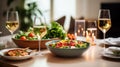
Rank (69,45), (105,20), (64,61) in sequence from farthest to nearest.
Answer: (105,20)
(69,45)
(64,61)

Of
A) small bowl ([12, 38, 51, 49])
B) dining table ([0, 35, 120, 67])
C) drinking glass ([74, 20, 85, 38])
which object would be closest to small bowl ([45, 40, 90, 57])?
dining table ([0, 35, 120, 67])

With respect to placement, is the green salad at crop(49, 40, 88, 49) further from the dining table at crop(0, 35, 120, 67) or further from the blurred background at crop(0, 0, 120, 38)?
the blurred background at crop(0, 0, 120, 38)

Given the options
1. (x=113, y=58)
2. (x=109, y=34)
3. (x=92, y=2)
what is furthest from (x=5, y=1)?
(x=113, y=58)

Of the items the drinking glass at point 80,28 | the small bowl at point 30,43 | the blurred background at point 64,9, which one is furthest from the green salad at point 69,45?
the blurred background at point 64,9

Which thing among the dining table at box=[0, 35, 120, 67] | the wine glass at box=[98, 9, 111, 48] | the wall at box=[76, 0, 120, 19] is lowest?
the dining table at box=[0, 35, 120, 67]

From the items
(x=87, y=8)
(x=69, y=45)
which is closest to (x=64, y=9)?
(x=87, y=8)

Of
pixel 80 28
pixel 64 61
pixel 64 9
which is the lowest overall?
pixel 64 61

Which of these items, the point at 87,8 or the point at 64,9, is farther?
the point at 64,9

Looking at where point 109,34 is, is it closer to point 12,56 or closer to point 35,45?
point 35,45

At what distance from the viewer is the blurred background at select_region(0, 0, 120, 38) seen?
14.4 feet

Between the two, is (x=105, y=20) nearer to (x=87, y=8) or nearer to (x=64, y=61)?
(x=64, y=61)

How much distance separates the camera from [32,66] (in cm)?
110

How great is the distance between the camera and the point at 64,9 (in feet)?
15.3

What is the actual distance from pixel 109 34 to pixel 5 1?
2450 mm
